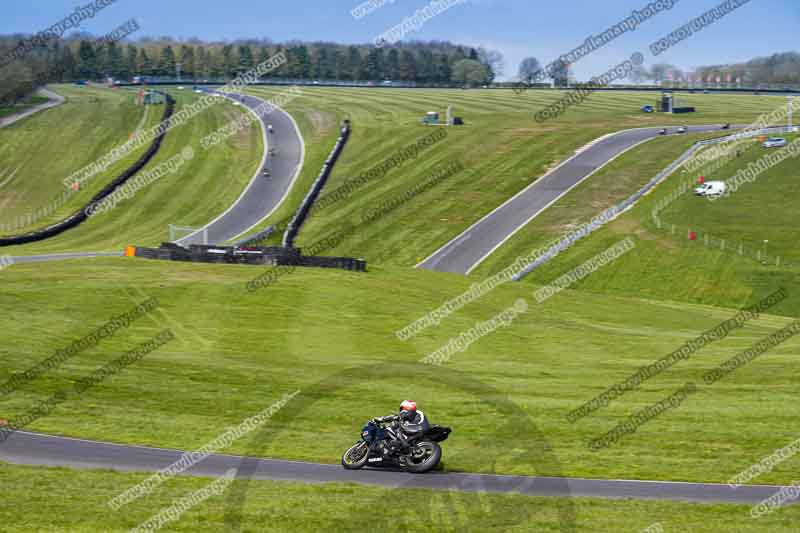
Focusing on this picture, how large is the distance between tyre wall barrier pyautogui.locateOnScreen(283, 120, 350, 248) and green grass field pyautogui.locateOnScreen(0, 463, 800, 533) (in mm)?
45451

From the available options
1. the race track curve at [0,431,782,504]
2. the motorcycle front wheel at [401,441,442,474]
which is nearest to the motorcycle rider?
the motorcycle front wheel at [401,441,442,474]

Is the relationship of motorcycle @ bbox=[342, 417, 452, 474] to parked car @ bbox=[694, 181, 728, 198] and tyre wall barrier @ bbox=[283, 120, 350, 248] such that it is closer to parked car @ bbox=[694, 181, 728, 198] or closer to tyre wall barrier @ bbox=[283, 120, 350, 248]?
tyre wall barrier @ bbox=[283, 120, 350, 248]

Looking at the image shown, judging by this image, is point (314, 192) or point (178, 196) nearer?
point (314, 192)

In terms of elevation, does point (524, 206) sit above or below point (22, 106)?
below

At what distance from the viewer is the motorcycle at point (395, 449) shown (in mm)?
21125

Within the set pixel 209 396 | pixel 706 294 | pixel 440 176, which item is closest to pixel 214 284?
pixel 209 396

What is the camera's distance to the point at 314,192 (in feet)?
263

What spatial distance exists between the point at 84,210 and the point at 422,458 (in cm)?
6313

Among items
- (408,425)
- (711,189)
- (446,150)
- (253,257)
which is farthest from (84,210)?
(408,425)

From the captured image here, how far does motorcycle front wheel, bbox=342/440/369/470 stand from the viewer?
21.4m

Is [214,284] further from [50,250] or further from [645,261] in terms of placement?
[645,261]

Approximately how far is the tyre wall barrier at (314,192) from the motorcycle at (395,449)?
144 feet

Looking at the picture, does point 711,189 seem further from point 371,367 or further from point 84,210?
point 84,210

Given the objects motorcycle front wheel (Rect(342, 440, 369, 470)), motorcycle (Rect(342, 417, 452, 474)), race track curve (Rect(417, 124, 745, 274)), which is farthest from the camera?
race track curve (Rect(417, 124, 745, 274))
